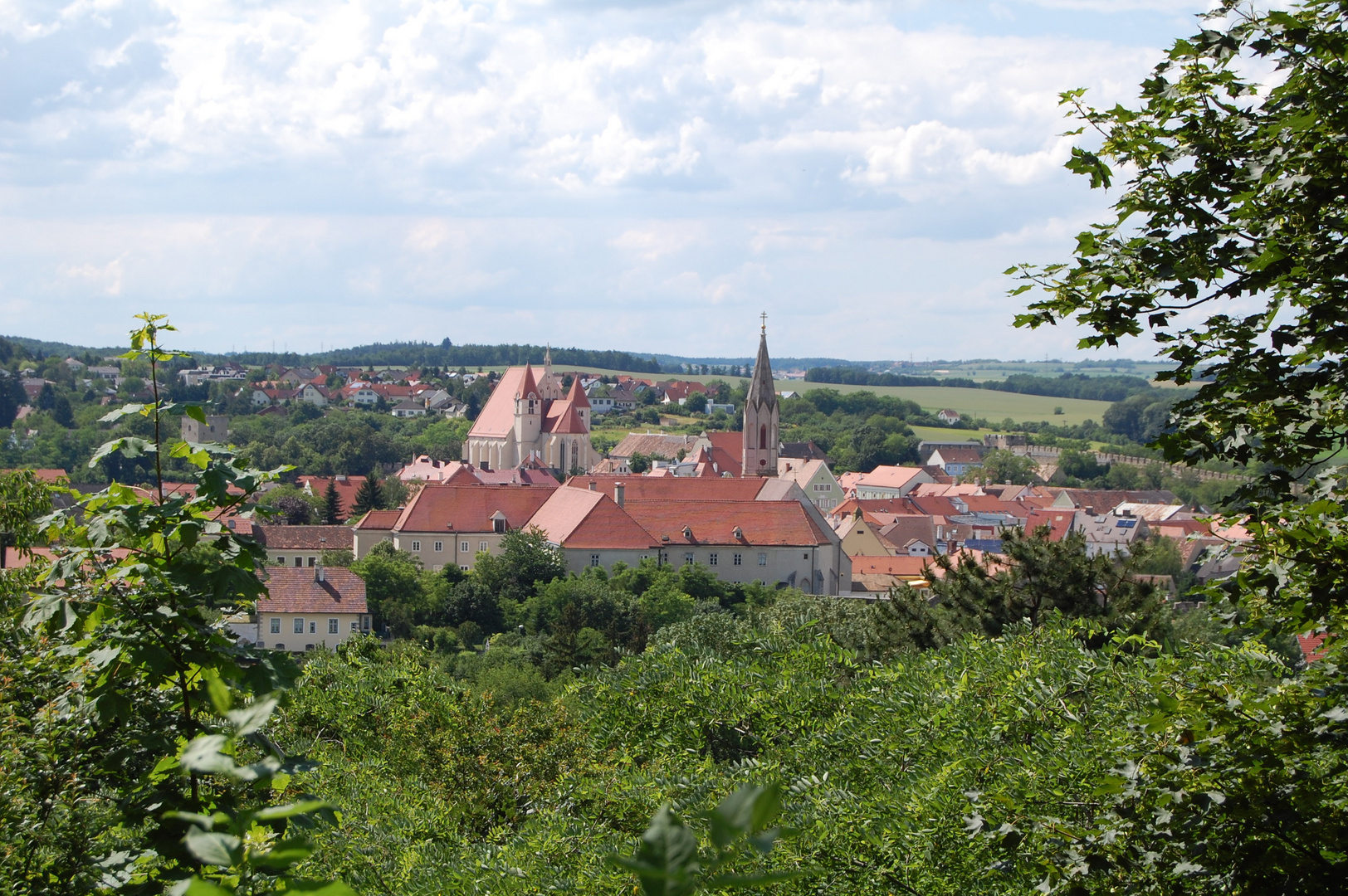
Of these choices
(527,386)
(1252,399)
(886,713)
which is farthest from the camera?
(527,386)

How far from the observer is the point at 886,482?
133625 millimetres

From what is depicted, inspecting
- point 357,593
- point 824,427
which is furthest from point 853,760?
point 824,427

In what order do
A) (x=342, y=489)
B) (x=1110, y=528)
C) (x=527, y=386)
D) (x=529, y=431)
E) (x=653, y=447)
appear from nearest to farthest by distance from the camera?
(x=342, y=489) < (x=1110, y=528) < (x=529, y=431) < (x=527, y=386) < (x=653, y=447)

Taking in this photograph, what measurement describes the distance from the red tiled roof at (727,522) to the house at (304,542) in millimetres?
18072

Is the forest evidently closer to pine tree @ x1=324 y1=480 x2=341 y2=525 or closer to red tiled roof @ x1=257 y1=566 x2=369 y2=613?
red tiled roof @ x1=257 y1=566 x2=369 y2=613

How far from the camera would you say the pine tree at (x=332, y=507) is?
282 ft

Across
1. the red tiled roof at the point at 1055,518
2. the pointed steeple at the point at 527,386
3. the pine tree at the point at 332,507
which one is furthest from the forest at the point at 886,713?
the pointed steeple at the point at 527,386

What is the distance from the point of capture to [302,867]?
825 cm

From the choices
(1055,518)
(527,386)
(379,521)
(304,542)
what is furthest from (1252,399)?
(527,386)

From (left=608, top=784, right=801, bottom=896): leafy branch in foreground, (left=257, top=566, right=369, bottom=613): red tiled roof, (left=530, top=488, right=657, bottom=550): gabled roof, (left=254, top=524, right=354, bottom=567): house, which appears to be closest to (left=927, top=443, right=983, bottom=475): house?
(left=530, top=488, right=657, bottom=550): gabled roof

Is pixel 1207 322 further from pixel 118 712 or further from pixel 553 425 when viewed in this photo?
pixel 553 425

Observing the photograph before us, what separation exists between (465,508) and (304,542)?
9.89m

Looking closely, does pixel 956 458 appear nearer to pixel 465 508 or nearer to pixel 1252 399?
pixel 465 508

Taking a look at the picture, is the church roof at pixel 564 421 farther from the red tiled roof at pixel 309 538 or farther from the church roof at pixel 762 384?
the red tiled roof at pixel 309 538
